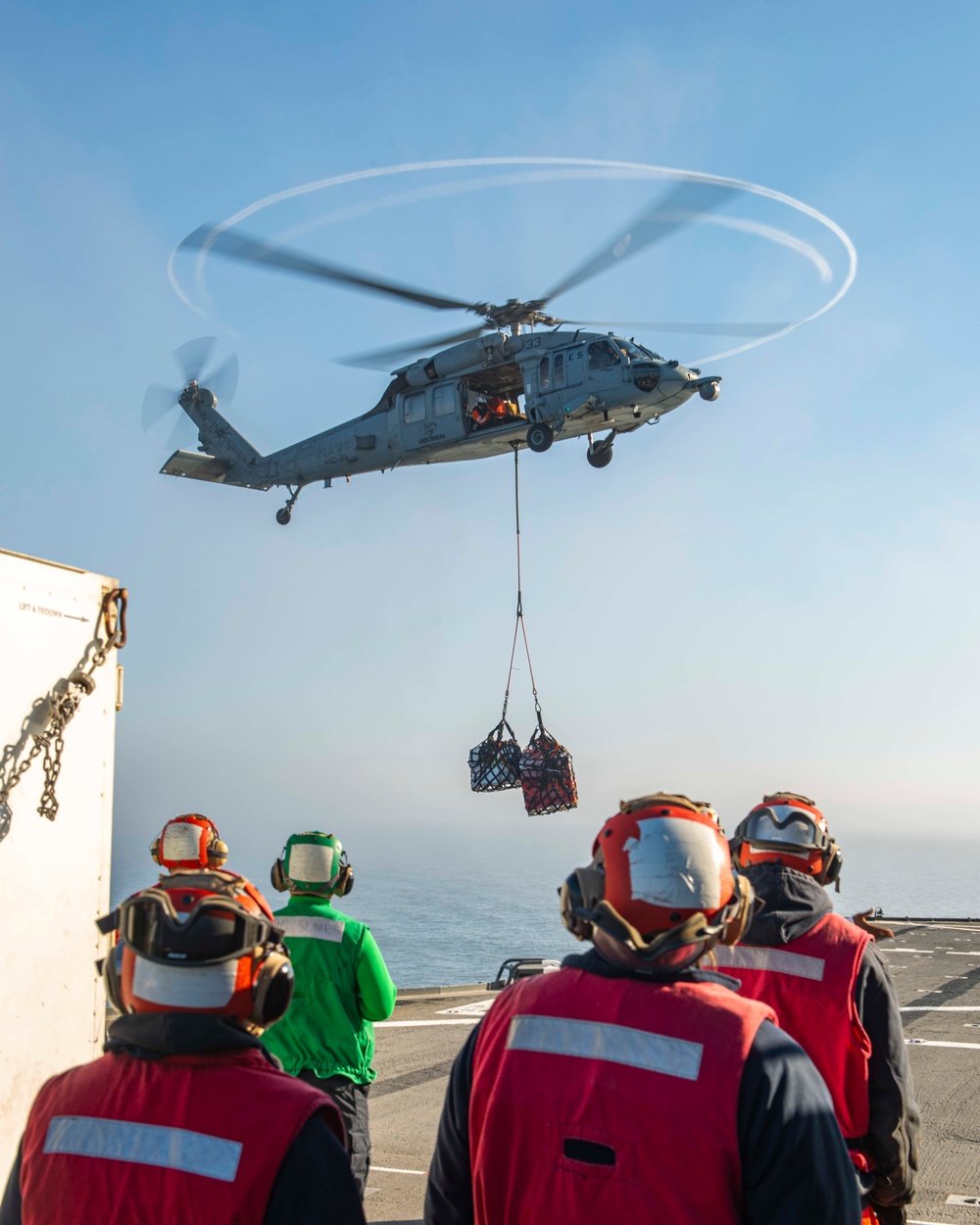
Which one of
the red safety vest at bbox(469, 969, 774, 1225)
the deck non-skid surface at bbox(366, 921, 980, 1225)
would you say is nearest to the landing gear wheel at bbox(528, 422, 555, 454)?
the deck non-skid surface at bbox(366, 921, 980, 1225)

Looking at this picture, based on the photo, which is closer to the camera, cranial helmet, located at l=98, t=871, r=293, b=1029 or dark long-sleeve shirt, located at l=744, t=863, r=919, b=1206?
cranial helmet, located at l=98, t=871, r=293, b=1029

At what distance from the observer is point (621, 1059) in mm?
2330

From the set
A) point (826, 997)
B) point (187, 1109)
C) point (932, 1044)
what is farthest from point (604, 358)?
point (187, 1109)

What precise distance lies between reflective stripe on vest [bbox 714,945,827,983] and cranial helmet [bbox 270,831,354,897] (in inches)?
79.7

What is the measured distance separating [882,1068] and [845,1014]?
0.77ft

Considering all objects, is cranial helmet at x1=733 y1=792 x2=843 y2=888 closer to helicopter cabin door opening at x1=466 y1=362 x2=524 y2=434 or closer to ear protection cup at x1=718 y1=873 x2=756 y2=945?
ear protection cup at x1=718 y1=873 x2=756 y2=945

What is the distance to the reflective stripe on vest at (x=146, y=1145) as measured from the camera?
2.12 m

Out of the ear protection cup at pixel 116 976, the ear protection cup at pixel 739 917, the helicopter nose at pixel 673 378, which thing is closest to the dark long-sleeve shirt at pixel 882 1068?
the ear protection cup at pixel 739 917

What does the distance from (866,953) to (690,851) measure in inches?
59.9

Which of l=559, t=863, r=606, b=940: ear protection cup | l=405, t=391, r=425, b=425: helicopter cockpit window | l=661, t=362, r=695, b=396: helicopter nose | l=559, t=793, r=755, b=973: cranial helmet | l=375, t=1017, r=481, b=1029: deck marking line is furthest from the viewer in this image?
l=405, t=391, r=425, b=425: helicopter cockpit window

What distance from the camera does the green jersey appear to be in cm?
490

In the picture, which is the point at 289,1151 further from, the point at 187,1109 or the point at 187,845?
the point at 187,845

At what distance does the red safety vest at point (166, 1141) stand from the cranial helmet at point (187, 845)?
380 cm

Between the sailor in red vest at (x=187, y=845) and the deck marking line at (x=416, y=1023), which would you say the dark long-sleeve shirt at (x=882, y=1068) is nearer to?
the sailor in red vest at (x=187, y=845)
